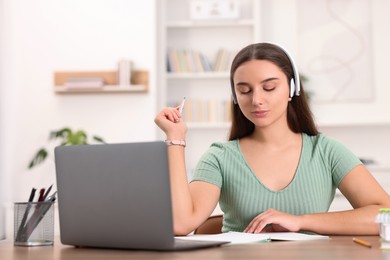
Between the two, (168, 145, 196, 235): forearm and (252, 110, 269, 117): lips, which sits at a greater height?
(252, 110, 269, 117): lips

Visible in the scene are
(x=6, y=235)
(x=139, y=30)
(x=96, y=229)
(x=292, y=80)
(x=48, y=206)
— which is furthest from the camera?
(x=139, y=30)

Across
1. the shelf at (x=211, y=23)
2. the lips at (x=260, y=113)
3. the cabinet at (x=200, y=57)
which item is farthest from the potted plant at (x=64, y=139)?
the lips at (x=260, y=113)

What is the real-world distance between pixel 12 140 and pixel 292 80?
135 inches

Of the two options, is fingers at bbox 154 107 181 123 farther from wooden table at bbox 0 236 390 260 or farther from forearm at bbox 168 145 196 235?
wooden table at bbox 0 236 390 260

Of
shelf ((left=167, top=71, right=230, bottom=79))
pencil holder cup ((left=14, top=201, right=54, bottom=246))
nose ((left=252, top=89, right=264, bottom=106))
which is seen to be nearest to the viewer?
pencil holder cup ((left=14, top=201, right=54, bottom=246))

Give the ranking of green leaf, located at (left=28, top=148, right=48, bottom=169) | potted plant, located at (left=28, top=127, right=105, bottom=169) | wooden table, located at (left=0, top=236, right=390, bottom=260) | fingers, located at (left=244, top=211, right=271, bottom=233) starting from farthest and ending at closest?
green leaf, located at (left=28, top=148, right=48, bottom=169) → potted plant, located at (left=28, top=127, right=105, bottom=169) → fingers, located at (left=244, top=211, right=271, bottom=233) → wooden table, located at (left=0, top=236, right=390, bottom=260)

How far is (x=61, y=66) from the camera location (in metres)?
5.19

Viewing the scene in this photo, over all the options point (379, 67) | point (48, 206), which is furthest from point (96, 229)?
point (379, 67)

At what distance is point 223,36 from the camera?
5.42m

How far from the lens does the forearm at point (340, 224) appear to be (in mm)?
1884

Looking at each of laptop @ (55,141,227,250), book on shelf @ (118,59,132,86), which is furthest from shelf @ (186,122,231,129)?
laptop @ (55,141,227,250)

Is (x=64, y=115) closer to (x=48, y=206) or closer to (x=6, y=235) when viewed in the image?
(x=6, y=235)

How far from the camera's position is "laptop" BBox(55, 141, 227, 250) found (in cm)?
137

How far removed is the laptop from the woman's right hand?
427 mm
